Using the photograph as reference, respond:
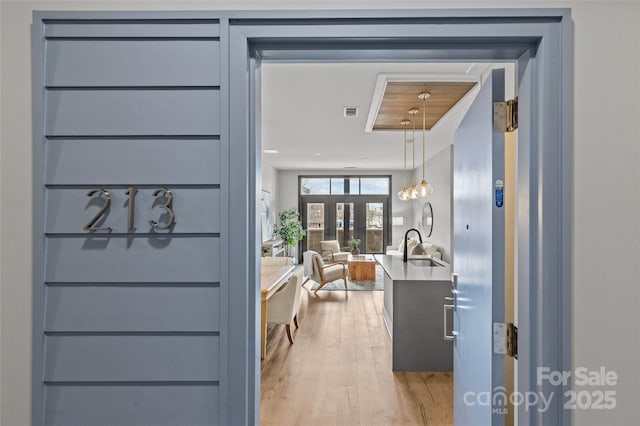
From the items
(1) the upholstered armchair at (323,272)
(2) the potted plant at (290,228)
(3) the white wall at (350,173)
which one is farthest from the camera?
(3) the white wall at (350,173)

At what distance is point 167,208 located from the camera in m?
0.99

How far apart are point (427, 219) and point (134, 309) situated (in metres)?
7.22

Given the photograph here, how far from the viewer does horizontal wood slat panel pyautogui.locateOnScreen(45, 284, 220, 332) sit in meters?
1.00

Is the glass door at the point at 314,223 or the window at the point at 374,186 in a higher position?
the window at the point at 374,186

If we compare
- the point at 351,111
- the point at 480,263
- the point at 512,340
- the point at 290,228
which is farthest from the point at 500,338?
the point at 290,228

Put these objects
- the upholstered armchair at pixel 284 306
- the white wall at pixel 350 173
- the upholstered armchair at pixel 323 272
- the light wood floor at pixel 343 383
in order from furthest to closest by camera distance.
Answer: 1. the white wall at pixel 350 173
2. the upholstered armchair at pixel 323 272
3. the upholstered armchair at pixel 284 306
4. the light wood floor at pixel 343 383

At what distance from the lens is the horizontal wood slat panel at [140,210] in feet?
3.27

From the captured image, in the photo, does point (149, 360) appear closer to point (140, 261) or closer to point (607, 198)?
point (140, 261)

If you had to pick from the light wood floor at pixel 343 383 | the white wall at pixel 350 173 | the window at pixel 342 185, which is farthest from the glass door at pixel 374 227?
the light wood floor at pixel 343 383

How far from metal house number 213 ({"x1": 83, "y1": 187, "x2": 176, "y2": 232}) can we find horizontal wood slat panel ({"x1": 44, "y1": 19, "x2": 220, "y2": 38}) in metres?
0.45

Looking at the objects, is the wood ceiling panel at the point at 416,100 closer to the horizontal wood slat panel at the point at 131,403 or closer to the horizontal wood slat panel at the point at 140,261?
the horizontal wood slat panel at the point at 140,261

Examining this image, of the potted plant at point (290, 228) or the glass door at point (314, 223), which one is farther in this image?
the glass door at point (314, 223)

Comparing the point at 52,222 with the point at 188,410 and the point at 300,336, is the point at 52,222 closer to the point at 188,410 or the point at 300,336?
the point at 188,410

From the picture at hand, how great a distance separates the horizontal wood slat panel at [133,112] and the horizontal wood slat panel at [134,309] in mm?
461
